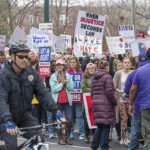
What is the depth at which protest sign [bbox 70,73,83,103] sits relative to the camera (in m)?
11.2

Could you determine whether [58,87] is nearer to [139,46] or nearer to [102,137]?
[102,137]

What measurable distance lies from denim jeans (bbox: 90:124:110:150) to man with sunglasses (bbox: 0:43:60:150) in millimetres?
3456

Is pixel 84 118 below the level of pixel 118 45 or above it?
below

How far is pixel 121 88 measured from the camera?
10320mm

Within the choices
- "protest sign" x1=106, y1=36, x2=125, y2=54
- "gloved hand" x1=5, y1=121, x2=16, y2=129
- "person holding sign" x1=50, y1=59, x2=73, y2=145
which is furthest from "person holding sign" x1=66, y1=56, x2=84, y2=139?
"gloved hand" x1=5, y1=121, x2=16, y2=129

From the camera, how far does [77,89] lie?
37.3 feet

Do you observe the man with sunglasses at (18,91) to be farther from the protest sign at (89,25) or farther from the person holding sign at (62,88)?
the protest sign at (89,25)

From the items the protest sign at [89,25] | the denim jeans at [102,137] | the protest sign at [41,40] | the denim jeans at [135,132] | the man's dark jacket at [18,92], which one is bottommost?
the denim jeans at [102,137]

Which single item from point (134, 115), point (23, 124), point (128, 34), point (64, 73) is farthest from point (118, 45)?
point (23, 124)

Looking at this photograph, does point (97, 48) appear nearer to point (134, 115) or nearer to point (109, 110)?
point (109, 110)

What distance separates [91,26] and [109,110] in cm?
483

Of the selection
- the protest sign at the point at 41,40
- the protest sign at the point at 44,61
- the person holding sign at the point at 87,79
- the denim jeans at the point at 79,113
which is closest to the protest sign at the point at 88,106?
the person holding sign at the point at 87,79

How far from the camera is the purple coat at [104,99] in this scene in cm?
902

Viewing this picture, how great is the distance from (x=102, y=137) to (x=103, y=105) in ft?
1.93
